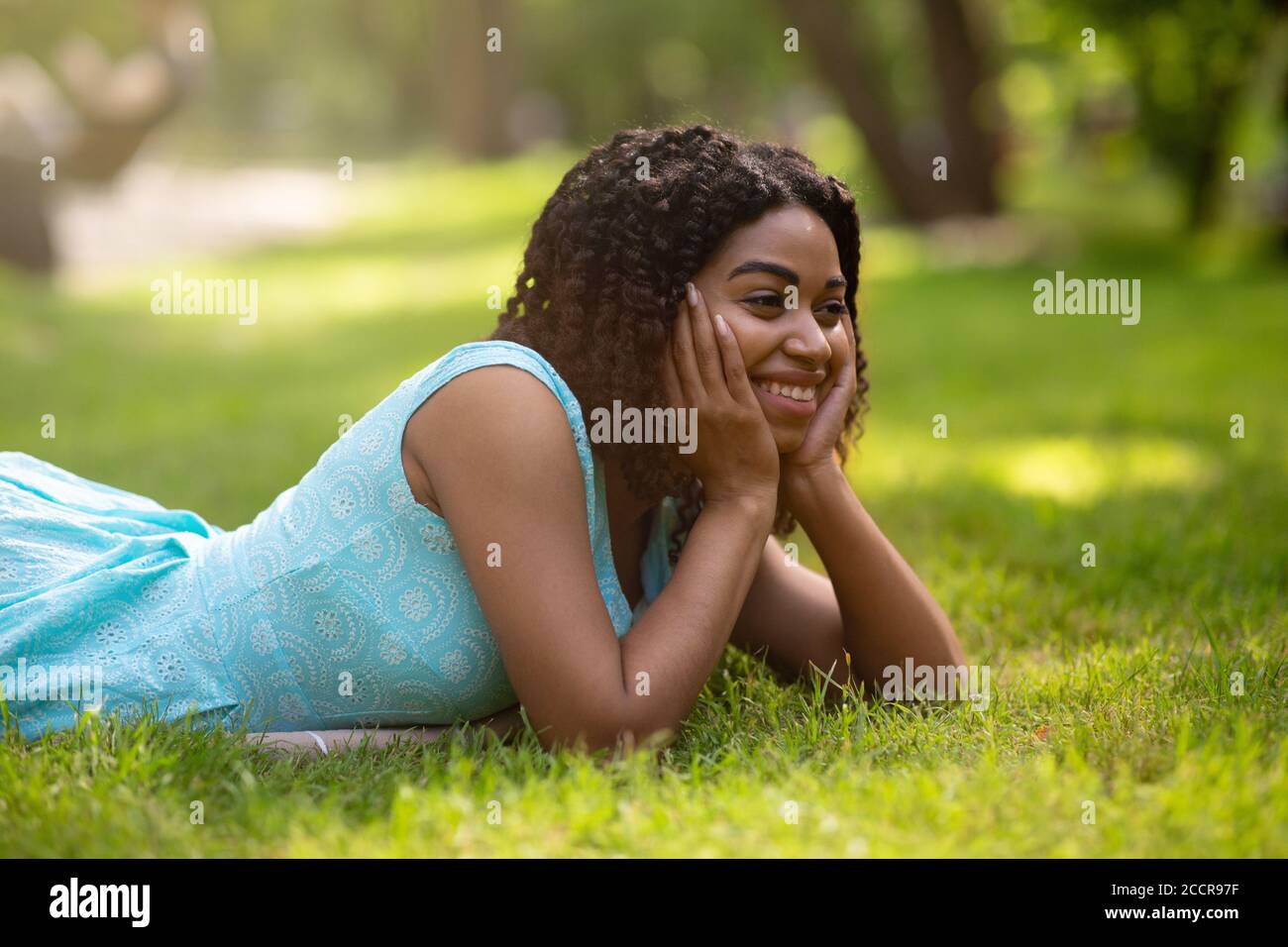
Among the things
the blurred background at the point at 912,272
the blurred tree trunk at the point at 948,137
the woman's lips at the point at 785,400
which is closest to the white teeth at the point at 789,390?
the woman's lips at the point at 785,400

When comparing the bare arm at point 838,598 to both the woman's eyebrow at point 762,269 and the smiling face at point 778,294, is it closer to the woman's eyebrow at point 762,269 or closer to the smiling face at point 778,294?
the smiling face at point 778,294

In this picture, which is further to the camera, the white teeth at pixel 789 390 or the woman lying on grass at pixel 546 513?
the white teeth at pixel 789 390

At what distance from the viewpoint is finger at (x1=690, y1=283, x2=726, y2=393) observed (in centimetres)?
288

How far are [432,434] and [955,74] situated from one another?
1551 centimetres

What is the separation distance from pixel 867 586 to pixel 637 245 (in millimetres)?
1035

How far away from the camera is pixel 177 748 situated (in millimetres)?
2803

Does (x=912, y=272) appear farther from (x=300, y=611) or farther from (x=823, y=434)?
(x=300, y=611)

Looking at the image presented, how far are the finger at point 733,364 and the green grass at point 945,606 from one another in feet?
2.61

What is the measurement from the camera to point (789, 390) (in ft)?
9.89

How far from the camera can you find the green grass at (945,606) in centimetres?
248

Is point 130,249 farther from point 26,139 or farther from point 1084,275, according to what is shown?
point 1084,275

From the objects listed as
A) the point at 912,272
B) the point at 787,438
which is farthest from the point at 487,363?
the point at 912,272

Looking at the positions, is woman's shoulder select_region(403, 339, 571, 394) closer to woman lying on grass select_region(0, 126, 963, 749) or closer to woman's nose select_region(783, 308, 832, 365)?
woman lying on grass select_region(0, 126, 963, 749)

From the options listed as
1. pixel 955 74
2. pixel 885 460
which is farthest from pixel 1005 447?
pixel 955 74
